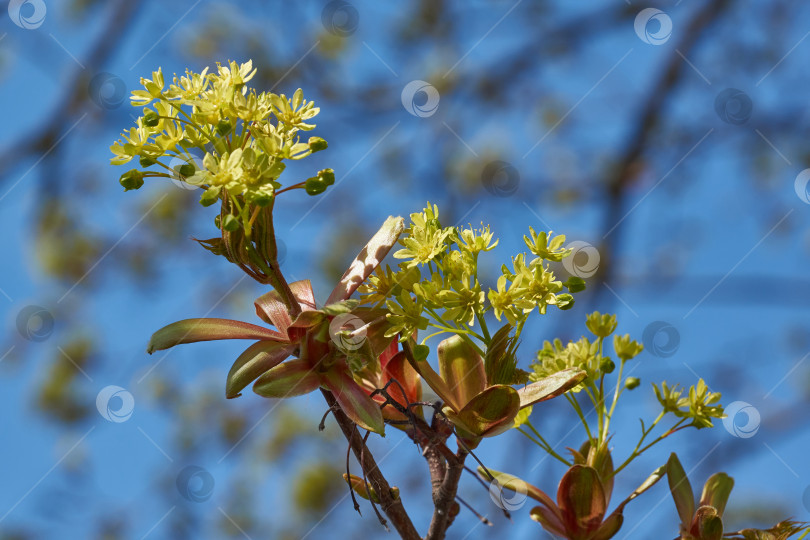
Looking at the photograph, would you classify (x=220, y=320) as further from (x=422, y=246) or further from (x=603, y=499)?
(x=603, y=499)

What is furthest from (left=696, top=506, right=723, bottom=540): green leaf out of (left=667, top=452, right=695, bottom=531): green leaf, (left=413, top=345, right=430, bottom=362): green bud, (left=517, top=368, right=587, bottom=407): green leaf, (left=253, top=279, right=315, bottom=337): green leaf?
(left=253, top=279, right=315, bottom=337): green leaf

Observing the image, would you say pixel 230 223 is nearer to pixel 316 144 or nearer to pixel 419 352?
pixel 316 144

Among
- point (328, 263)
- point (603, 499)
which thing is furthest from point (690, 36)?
point (603, 499)

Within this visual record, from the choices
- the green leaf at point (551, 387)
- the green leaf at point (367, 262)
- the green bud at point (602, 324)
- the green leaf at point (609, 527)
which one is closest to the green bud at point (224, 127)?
the green leaf at point (367, 262)

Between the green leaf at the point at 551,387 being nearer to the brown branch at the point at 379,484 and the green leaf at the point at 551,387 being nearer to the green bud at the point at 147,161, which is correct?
the brown branch at the point at 379,484

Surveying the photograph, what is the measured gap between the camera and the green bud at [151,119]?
0.79m

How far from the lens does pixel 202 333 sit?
810 millimetres

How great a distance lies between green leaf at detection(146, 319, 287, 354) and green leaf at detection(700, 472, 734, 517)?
0.62 metres

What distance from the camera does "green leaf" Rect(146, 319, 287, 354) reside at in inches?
31.4

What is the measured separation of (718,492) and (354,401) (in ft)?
1.84

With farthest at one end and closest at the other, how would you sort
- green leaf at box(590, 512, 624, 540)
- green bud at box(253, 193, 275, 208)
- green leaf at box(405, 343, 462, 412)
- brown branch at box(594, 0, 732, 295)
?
brown branch at box(594, 0, 732, 295) → green leaf at box(590, 512, 624, 540) → green leaf at box(405, 343, 462, 412) → green bud at box(253, 193, 275, 208)

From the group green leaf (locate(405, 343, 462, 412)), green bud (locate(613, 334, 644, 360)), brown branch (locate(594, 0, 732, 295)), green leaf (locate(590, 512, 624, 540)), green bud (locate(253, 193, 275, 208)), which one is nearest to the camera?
green bud (locate(253, 193, 275, 208))

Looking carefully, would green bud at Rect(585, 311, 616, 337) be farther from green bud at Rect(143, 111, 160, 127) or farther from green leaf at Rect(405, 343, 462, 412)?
green bud at Rect(143, 111, 160, 127)

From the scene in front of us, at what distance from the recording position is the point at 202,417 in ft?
12.5
